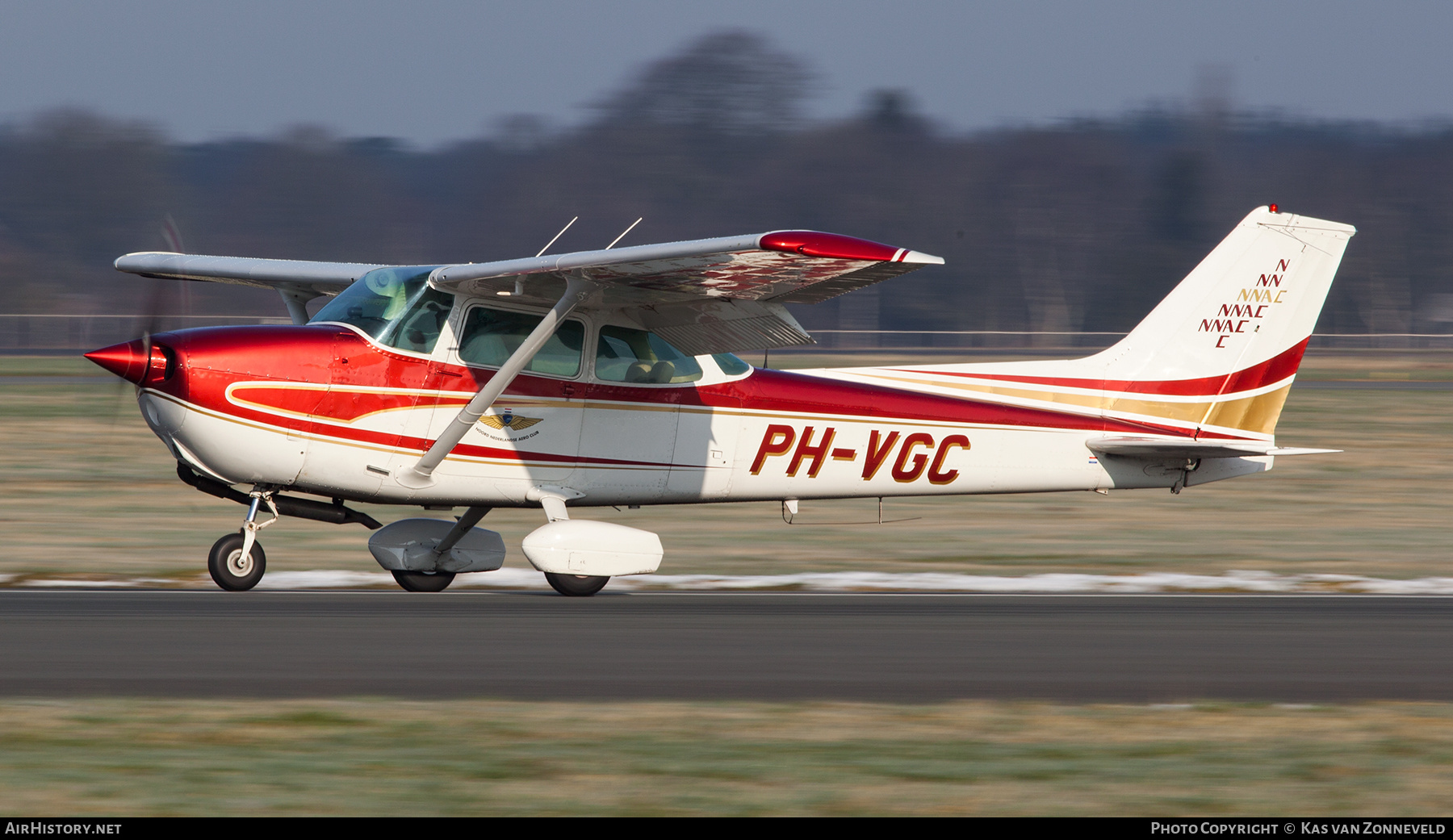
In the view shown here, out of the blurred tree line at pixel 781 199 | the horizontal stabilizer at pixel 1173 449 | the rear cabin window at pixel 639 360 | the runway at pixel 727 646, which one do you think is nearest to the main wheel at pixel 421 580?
the runway at pixel 727 646

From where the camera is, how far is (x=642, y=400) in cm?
988

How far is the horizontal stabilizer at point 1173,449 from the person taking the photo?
10.5 metres

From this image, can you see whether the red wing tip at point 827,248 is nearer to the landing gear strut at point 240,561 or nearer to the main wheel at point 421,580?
the main wheel at point 421,580

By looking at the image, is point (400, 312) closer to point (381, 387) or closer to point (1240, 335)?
point (381, 387)

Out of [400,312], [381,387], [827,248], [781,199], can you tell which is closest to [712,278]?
[827,248]

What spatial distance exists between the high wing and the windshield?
177mm

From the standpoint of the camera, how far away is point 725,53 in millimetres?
75562

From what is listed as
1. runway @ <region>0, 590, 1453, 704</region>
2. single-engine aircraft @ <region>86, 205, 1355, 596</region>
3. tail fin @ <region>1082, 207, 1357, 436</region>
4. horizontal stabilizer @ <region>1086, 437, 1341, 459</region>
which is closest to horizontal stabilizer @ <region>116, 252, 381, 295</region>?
single-engine aircraft @ <region>86, 205, 1355, 596</region>

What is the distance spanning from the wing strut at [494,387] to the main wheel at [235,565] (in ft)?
3.35

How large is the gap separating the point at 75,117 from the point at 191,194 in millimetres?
6328

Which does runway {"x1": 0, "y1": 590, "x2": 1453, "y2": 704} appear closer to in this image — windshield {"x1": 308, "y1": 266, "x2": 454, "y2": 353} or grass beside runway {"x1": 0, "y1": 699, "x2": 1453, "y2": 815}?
grass beside runway {"x1": 0, "y1": 699, "x2": 1453, "y2": 815}

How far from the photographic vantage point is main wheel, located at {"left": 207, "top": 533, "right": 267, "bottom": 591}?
9312mm
